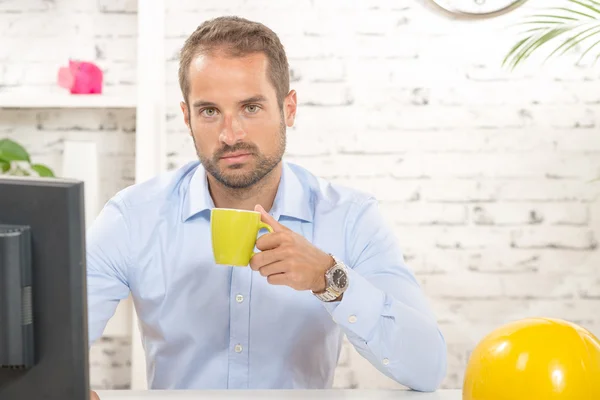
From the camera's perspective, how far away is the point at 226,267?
65.4 inches

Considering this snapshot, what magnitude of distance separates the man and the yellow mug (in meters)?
0.40

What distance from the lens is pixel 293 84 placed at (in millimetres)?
2781

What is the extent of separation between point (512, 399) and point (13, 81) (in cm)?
242

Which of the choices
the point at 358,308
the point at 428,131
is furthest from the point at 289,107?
the point at 428,131

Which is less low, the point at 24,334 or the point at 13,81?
the point at 13,81

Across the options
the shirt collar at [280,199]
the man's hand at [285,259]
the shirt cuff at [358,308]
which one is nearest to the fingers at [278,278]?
the man's hand at [285,259]

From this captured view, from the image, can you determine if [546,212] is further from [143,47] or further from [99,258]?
[99,258]

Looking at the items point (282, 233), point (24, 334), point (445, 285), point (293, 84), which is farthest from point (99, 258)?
point (445, 285)

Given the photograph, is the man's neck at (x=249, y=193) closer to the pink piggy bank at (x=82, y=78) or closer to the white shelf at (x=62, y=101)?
the white shelf at (x=62, y=101)

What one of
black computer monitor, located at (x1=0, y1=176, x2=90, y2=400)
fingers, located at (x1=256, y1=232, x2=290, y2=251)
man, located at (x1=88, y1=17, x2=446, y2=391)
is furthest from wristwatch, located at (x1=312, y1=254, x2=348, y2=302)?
black computer monitor, located at (x1=0, y1=176, x2=90, y2=400)

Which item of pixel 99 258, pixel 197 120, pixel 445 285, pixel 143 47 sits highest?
pixel 143 47

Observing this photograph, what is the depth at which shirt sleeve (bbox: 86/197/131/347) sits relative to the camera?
1615 mm

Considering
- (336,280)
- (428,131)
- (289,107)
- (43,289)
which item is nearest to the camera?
(43,289)

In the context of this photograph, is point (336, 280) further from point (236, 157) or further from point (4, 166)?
point (4, 166)
